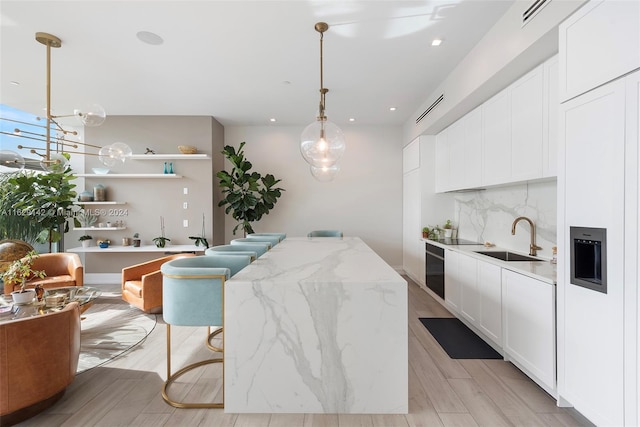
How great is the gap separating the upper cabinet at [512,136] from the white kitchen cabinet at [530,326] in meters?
0.93

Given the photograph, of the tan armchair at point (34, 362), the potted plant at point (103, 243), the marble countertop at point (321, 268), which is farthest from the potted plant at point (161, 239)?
the tan armchair at point (34, 362)

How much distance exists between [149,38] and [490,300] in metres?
4.12

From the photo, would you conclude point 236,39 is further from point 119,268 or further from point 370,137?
point 119,268

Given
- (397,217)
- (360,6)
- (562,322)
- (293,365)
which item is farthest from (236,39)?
(397,217)

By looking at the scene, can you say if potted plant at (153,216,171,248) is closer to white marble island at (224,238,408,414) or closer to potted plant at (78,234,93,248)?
potted plant at (78,234,93,248)

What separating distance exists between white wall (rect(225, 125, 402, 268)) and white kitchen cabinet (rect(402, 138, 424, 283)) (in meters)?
0.21

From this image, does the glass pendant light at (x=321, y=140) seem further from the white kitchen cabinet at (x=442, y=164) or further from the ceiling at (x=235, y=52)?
the white kitchen cabinet at (x=442, y=164)

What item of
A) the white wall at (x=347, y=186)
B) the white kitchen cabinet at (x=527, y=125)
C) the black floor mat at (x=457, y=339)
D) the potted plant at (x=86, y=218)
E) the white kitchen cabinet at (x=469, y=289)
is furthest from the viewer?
the white wall at (x=347, y=186)

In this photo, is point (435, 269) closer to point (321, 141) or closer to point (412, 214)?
point (412, 214)

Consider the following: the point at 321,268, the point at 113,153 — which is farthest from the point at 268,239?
the point at 113,153

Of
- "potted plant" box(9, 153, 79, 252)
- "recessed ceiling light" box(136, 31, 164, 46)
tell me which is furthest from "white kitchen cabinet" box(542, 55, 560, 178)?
"potted plant" box(9, 153, 79, 252)

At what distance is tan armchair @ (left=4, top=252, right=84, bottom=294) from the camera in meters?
3.69

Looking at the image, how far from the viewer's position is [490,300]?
2.75m

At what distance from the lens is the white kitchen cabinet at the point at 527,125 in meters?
2.48
